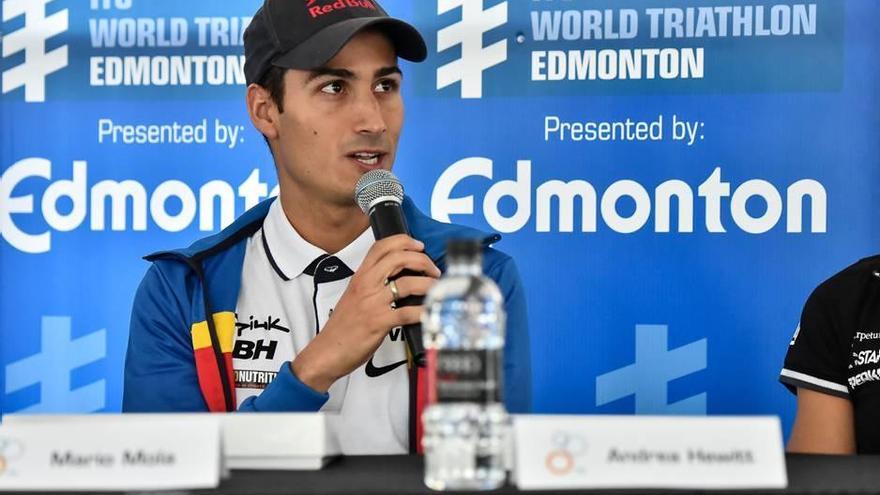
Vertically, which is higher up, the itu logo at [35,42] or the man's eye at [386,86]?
the itu logo at [35,42]

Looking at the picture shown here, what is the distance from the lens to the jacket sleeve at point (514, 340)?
1759mm

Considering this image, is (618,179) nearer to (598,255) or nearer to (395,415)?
(598,255)

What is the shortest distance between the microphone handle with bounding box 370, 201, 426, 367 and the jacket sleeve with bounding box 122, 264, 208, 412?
1.44 ft

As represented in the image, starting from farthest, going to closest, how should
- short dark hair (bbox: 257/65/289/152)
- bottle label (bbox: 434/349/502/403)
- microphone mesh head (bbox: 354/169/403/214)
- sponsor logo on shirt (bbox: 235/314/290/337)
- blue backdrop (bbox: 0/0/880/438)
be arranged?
blue backdrop (bbox: 0/0/880/438)
short dark hair (bbox: 257/65/289/152)
sponsor logo on shirt (bbox: 235/314/290/337)
microphone mesh head (bbox: 354/169/403/214)
bottle label (bbox: 434/349/502/403)

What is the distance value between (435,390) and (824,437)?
96cm

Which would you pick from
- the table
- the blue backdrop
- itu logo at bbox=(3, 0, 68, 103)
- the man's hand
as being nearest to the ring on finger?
the man's hand

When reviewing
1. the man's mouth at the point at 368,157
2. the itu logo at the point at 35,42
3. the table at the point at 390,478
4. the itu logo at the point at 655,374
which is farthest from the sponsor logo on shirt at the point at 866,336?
the itu logo at the point at 35,42

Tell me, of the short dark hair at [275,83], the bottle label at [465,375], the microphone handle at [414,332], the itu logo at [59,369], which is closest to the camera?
Result: the bottle label at [465,375]

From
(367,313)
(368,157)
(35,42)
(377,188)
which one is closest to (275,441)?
(367,313)

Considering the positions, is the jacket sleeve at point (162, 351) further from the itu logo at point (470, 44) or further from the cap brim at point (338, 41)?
the itu logo at point (470, 44)

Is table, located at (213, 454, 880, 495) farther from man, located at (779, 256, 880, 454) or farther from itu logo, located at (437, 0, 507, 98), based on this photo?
itu logo, located at (437, 0, 507, 98)

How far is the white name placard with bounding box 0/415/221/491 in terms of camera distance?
106cm

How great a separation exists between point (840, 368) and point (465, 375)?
97cm

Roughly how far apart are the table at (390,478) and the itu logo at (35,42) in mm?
1571
